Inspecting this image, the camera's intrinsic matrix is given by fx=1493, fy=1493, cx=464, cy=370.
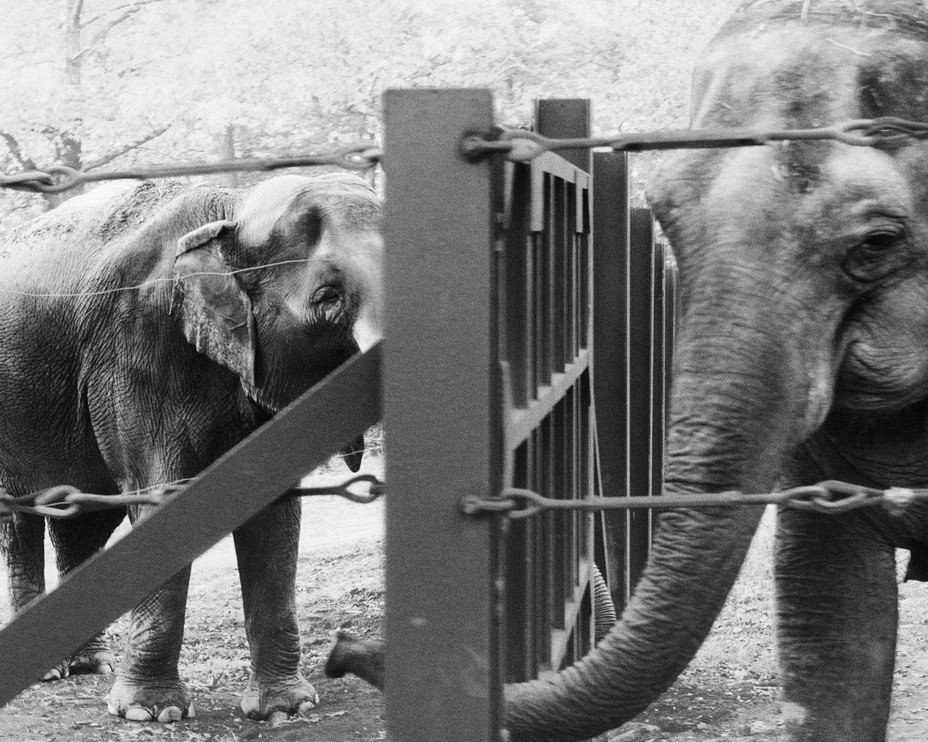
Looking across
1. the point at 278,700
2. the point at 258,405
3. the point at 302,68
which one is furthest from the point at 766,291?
the point at 302,68

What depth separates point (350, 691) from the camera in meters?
5.59

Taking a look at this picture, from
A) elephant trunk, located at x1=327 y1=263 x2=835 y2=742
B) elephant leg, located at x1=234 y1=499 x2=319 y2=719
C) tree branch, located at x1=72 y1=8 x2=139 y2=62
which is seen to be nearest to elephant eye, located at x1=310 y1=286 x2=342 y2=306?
elephant leg, located at x1=234 y1=499 x2=319 y2=719

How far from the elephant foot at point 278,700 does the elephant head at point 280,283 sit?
2.89 feet

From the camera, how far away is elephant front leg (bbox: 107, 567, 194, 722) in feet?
17.2

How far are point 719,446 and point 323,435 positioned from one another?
76 cm

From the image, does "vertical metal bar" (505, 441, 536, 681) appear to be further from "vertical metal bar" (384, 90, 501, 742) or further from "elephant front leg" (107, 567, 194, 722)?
"elephant front leg" (107, 567, 194, 722)

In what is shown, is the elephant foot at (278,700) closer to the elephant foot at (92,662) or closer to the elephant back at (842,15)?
the elephant foot at (92,662)

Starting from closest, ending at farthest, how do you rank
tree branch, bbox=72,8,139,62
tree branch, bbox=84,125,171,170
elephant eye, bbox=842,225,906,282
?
elephant eye, bbox=842,225,906,282 < tree branch, bbox=84,125,171,170 < tree branch, bbox=72,8,139,62

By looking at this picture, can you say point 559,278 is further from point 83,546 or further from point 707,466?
point 83,546

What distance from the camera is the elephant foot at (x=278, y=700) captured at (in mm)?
5332

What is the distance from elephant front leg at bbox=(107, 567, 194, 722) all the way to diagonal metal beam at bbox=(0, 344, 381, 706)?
365cm

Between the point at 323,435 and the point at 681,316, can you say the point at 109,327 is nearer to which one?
the point at 681,316

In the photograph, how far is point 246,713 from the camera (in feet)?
17.8

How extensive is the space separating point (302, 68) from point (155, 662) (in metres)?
7.75
